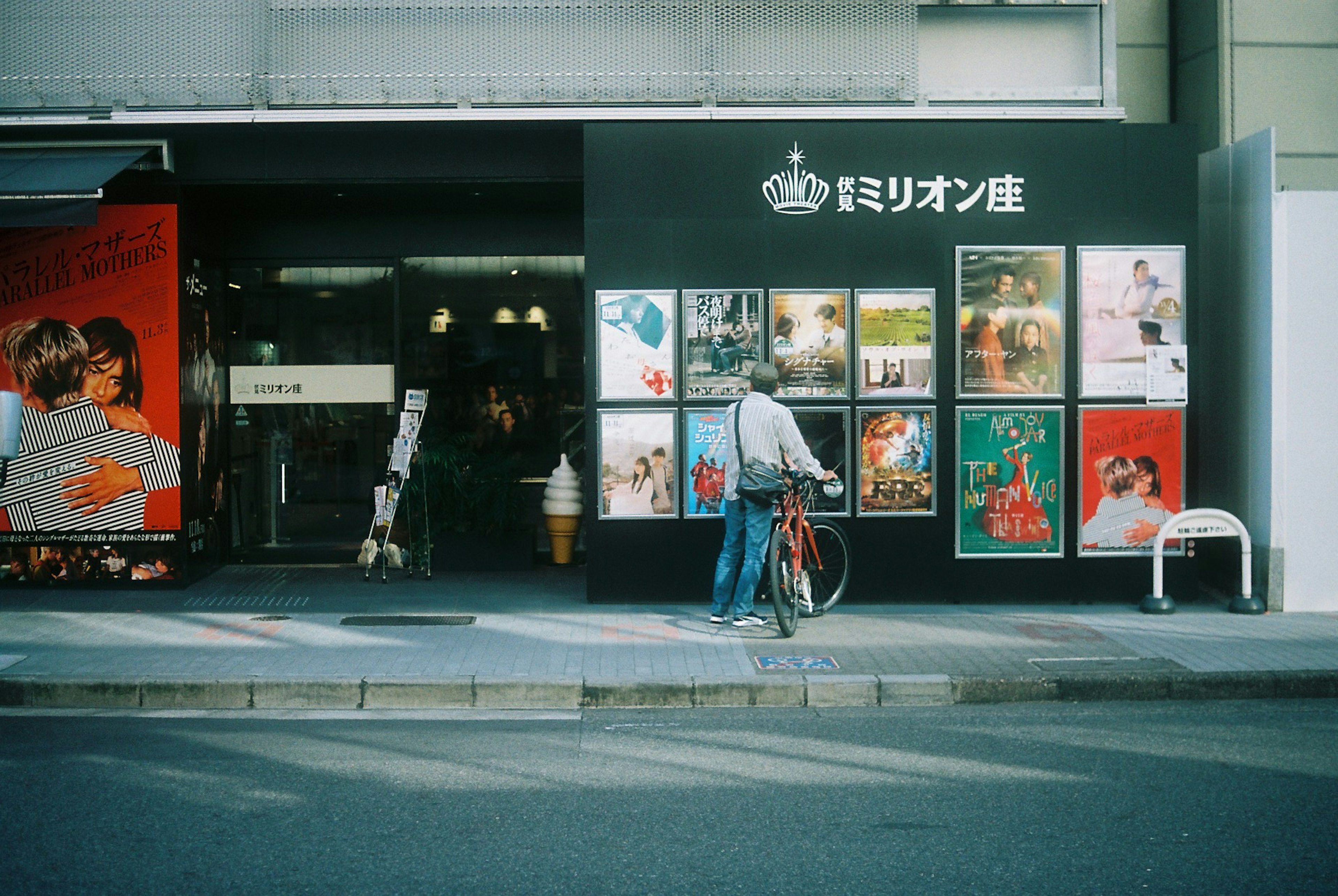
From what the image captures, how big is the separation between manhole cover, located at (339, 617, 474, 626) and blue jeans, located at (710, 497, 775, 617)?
1.94 m

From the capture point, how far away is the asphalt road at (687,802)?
4.68 meters

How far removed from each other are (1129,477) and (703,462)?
11.6 ft

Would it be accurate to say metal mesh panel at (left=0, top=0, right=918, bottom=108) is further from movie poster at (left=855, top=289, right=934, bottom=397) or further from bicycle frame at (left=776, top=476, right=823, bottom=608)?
bicycle frame at (left=776, top=476, right=823, bottom=608)

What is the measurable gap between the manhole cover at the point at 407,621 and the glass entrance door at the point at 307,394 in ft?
10.1

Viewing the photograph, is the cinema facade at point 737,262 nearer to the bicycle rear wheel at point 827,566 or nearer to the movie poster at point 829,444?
the movie poster at point 829,444

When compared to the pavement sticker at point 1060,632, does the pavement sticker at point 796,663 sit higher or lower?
lower

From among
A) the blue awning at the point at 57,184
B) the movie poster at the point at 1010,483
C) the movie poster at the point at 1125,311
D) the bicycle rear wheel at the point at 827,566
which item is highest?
the blue awning at the point at 57,184

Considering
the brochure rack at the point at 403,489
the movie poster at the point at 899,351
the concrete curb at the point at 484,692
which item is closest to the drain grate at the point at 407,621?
the brochure rack at the point at 403,489

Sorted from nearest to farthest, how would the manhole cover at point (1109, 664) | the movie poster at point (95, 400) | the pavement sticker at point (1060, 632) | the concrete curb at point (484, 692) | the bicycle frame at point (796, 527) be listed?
the concrete curb at point (484, 692) → the manhole cover at point (1109, 664) → the pavement sticker at point (1060, 632) → the bicycle frame at point (796, 527) → the movie poster at point (95, 400)

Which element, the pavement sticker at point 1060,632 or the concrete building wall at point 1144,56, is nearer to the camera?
the pavement sticker at point 1060,632

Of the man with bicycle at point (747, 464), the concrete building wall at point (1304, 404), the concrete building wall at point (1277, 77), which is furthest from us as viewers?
the concrete building wall at point (1277, 77)

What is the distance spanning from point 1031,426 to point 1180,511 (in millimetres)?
1422

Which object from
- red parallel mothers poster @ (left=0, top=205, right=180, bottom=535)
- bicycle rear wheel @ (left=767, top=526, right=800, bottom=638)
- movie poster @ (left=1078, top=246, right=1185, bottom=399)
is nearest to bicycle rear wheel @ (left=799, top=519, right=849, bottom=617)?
bicycle rear wheel @ (left=767, top=526, right=800, bottom=638)

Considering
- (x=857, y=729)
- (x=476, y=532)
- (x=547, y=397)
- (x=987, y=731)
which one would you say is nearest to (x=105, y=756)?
(x=857, y=729)
